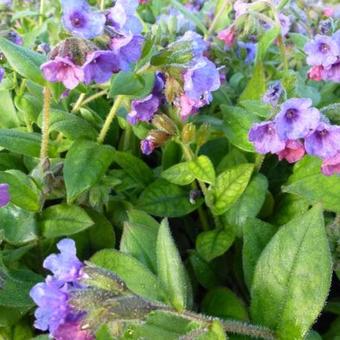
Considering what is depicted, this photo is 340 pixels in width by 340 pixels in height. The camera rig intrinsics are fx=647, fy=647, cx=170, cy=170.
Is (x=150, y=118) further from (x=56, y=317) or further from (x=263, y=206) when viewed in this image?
(x=56, y=317)

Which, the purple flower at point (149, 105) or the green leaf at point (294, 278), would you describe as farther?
the purple flower at point (149, 105)

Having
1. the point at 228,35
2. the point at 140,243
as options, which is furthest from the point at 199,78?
the point at 228,35

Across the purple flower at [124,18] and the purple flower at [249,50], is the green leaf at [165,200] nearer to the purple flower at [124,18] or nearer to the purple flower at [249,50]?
the purple flower at [124,18]

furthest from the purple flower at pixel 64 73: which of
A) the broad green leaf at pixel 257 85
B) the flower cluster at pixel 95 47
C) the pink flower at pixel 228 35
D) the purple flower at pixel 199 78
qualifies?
the pink flower at pixel 228 35

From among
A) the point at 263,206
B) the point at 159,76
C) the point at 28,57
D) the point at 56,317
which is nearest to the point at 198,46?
the point at 159,76

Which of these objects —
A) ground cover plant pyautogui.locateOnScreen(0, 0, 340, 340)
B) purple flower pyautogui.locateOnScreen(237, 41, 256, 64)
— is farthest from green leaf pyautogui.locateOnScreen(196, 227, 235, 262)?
purple flower pyautogui.locateOnScreen(237, 41, 256, 64)

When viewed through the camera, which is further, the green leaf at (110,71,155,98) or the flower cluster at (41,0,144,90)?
the green leaf at (110,71,155,98)

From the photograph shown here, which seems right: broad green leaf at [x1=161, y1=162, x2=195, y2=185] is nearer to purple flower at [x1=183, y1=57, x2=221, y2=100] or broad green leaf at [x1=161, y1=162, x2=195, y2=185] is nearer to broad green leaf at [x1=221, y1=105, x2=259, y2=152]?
broad green leaf at [x1=221, y1=105, x2=259, y2=152]

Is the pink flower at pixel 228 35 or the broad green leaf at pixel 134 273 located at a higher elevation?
the pink flower at pixel 228 35
